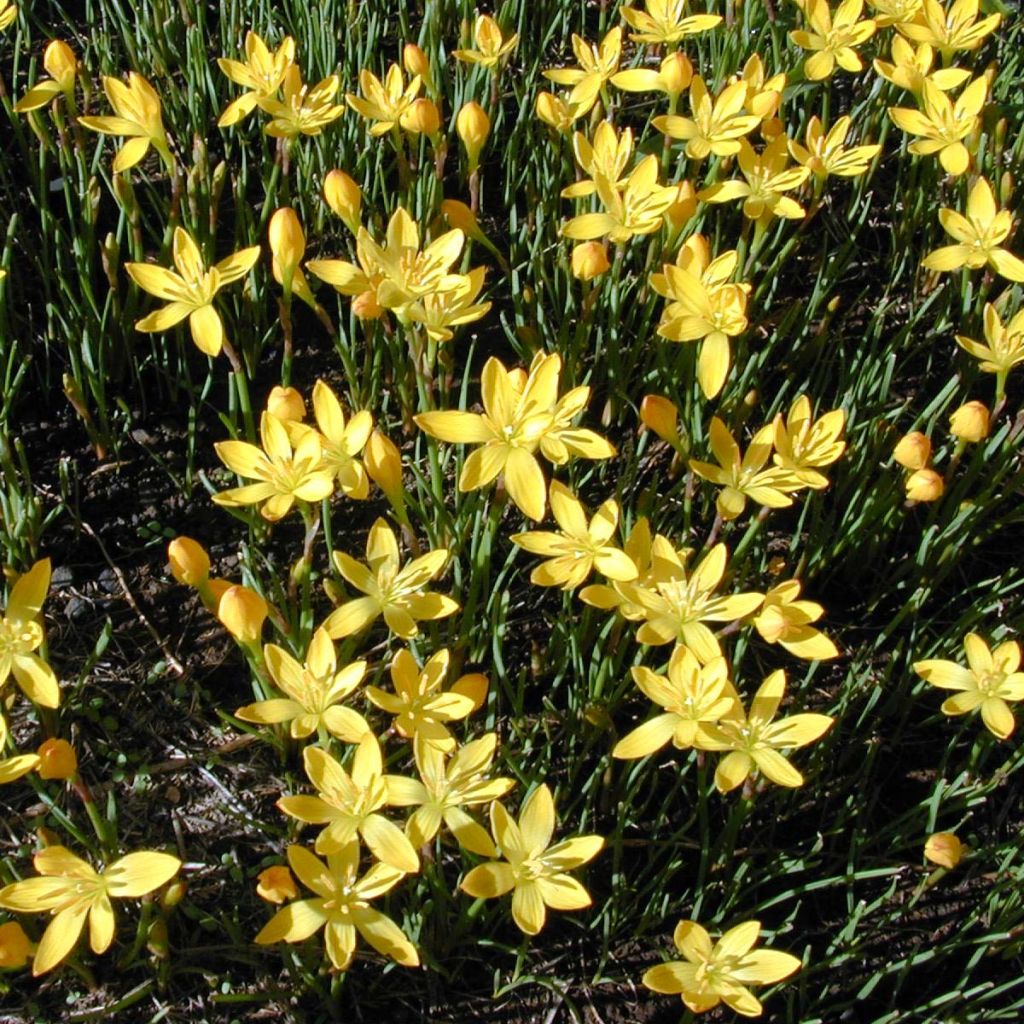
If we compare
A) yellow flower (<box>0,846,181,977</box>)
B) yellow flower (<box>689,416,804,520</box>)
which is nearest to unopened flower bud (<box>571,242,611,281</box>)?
yellow flower (<box>689,416,804,520</box>)

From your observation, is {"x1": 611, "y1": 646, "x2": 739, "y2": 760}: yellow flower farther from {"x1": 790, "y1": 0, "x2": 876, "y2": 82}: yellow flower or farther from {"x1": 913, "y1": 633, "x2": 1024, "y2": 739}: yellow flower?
{"x1": 790, "y1": 0, "x2": 876, "y2": 82}: yellow flower

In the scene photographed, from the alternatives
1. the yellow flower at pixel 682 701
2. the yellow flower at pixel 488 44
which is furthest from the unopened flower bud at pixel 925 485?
the yellow flower at pixel 488 44

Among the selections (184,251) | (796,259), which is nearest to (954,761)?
(796,259)

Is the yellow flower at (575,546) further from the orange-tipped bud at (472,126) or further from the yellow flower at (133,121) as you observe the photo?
the yellow flower at (133,121)

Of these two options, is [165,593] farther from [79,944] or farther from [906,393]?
[906,393]

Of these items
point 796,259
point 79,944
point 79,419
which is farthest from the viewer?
point 796,259
